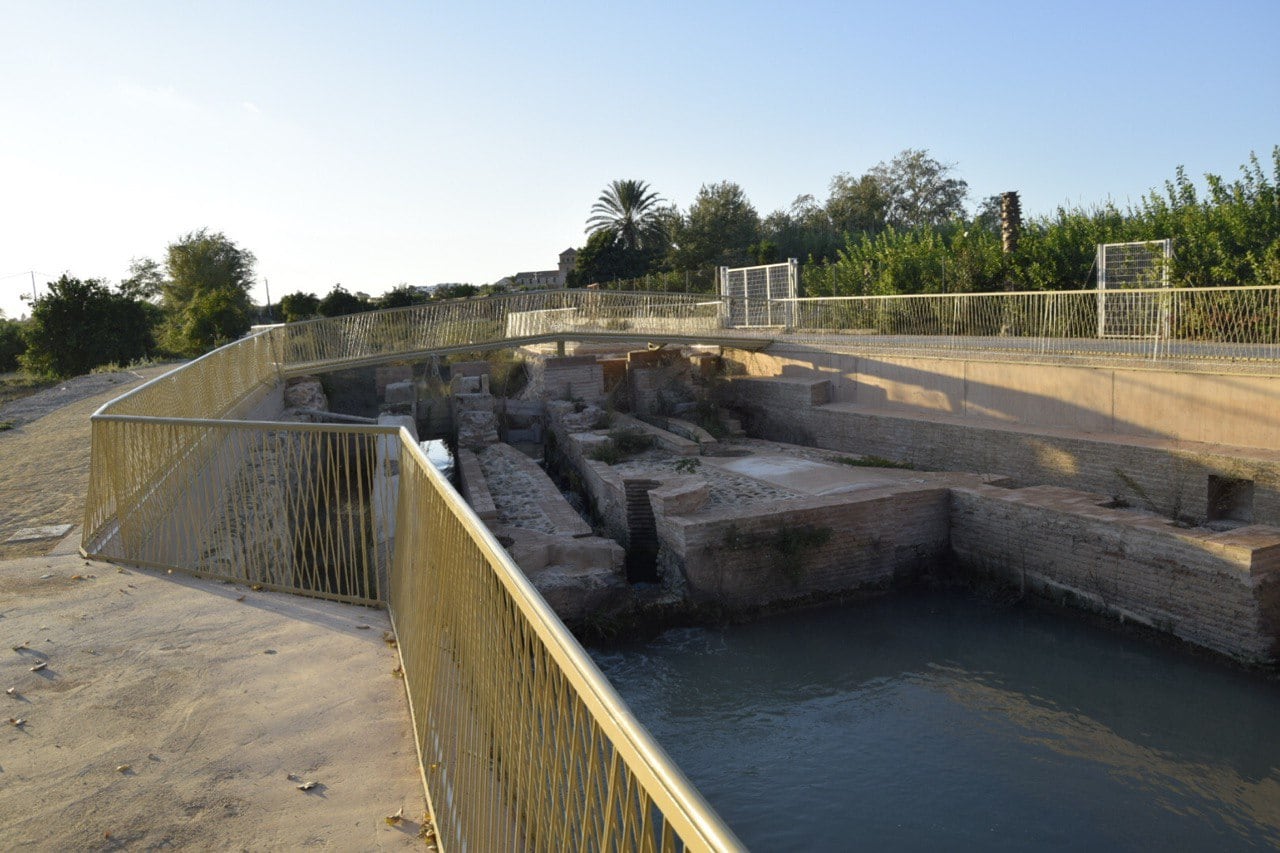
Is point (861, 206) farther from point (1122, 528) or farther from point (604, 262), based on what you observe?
point (1122, 528)

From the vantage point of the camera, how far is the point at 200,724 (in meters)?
4.19

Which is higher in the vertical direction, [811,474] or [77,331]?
[77,331]

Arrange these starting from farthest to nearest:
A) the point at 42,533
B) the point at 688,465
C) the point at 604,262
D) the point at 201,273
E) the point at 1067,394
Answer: the point at 201,273
the point at 604,262
the point at 688,465
the point at 1067,394
the point at 42,533

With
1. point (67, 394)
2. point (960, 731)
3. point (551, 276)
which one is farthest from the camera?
point (551, 276)

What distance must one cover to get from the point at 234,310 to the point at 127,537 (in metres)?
37.1

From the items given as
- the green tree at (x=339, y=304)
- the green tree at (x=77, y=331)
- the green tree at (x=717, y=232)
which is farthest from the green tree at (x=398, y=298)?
the green tree at (x=717, y=232)

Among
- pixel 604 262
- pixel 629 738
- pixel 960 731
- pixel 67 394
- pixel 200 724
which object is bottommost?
pixel 960 731

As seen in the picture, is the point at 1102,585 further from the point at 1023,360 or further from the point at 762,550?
the point at 1023,360

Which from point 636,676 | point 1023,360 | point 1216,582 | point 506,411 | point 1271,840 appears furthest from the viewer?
point 506,411

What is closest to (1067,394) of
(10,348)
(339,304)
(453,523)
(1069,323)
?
(1069,323)

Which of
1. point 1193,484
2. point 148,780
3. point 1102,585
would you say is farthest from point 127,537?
point 1193,484

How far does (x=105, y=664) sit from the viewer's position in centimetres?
491

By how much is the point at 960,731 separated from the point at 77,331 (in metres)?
36.5

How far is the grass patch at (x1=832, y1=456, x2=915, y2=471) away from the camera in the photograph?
49.8 ft
